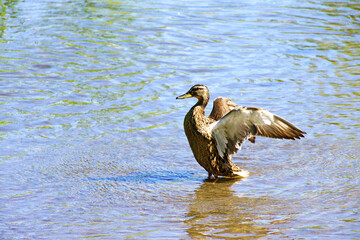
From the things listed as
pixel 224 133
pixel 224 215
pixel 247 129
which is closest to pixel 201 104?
pixel 224 133

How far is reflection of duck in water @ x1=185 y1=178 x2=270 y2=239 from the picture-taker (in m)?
5.65

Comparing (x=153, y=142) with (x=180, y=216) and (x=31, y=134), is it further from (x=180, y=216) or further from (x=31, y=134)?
(x=180, y=216)

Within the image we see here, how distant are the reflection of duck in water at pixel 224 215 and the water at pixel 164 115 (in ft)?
0.07

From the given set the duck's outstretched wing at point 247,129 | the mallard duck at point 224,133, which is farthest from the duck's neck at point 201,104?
the duck's outstretched wing at point 247,129

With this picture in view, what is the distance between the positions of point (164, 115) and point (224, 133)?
2074 mm

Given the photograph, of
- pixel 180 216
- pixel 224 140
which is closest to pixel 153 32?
pixel 224 140

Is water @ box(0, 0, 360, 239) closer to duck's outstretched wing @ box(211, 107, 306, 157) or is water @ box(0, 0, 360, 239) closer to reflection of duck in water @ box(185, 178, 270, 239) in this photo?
reflection of duck in water @ box(185, 178, 270, 239)

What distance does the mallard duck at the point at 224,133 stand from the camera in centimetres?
704

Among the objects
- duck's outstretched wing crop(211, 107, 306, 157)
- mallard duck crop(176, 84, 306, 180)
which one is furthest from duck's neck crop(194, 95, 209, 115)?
duck's outstretched wing crop(211, 107, 306, 157)

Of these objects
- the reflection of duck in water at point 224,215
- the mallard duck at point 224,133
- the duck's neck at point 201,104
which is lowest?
the reflection of duck in water at point 224,215

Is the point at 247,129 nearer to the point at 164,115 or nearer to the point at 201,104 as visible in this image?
Answer: the point at 201,104

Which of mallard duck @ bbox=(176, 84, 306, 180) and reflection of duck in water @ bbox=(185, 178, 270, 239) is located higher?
mallard duck @ bbox=(176, 84, 306, 180)

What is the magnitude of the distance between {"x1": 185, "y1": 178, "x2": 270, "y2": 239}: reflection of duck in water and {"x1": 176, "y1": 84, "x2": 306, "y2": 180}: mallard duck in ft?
1.08

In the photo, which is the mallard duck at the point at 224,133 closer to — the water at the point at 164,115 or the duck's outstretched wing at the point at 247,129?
the duck's outstretched wing at the point at 247,129
